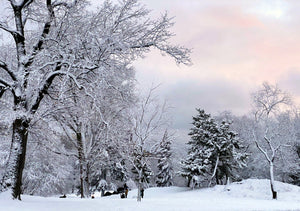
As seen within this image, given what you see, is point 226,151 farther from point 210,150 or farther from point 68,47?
point 68,47

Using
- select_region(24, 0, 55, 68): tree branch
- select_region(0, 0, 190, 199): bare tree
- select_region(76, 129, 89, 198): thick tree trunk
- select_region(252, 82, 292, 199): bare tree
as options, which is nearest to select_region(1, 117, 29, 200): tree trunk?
select_region(0, 0, 190, 199): bare tree

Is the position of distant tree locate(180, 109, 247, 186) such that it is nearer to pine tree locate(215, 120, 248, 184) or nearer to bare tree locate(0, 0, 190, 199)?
pine tree locate(215, 120, 248, 184)

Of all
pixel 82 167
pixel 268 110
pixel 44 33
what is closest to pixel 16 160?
pixel 44 33

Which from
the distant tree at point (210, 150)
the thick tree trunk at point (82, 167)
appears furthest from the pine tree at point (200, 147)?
the thick tree trunk at point (82, 167)

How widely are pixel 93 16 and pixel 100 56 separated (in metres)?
1.62

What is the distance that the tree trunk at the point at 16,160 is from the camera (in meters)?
9.65

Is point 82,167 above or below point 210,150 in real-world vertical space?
below

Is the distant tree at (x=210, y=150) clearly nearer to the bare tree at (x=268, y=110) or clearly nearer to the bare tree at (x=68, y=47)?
the bare tree at (x=268, y=110)

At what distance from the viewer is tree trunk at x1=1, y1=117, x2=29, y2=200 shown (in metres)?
9.65

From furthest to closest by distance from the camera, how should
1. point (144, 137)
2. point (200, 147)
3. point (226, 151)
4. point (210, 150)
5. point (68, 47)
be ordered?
point (200, 147) → point (226, 151) → point (210, 150) → point (144, 137) → point (68, 47)

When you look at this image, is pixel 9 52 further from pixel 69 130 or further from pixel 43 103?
pixel 69 130

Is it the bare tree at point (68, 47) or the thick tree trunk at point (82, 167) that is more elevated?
the bare tree at point (68, 47)

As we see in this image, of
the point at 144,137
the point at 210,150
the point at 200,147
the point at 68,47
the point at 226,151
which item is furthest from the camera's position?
the point at 200,147

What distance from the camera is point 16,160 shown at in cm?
990
